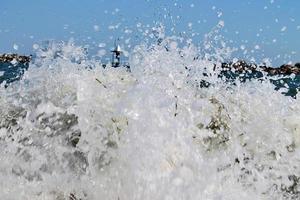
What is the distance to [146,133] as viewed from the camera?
496cm

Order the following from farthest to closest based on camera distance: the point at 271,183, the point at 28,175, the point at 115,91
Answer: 1. the point at 115,91
2. the point at 271,183
3. the point at 28,175

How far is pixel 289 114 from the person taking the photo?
829cm

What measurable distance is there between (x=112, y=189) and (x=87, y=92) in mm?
1964

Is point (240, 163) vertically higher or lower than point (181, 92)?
lower

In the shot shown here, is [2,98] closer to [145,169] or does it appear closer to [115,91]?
[115,91]

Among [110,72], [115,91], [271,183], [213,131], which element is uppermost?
[110,72]

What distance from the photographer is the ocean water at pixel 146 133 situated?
480 centimetres

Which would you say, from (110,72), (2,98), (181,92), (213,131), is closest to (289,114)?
(213,131)

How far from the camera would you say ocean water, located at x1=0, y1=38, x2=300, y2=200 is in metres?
4.80

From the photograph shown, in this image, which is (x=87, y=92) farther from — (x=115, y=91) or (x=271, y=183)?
(x=271, y=183)

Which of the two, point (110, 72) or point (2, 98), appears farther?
point (110, 72)

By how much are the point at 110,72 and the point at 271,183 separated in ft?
12.8

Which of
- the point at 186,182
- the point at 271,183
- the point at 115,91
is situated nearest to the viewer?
the point at 186,182

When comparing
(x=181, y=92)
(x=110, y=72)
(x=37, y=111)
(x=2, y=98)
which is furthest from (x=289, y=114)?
(x=2, y=98)
